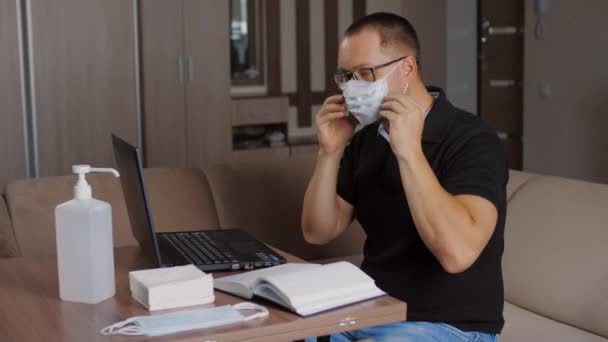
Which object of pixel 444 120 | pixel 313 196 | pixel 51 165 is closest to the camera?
pixel 444 120

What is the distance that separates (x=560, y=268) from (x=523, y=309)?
18 cm

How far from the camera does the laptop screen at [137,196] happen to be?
1.73 meters

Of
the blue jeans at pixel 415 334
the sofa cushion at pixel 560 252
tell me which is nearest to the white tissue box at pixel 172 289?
the blue jeans at pixel 415 334

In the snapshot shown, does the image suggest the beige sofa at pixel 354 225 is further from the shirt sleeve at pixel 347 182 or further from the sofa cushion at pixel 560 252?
the shirt sleeve at pixel 347 182

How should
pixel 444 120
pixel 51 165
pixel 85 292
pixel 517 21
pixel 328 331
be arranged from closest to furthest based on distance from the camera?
pixel 328 331
pixel 85 292
pixel 444 120
pixel 51 165
pixel 517 21

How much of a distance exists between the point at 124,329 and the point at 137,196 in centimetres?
43

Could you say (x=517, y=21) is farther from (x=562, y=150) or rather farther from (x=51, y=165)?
(x=51, y=165)

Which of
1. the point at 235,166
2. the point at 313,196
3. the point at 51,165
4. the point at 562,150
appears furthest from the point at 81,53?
the point at 562,150

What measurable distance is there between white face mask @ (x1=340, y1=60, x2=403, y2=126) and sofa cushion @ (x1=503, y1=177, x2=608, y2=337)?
790 millimetres

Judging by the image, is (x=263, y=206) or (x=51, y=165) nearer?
(x=263, y=206)

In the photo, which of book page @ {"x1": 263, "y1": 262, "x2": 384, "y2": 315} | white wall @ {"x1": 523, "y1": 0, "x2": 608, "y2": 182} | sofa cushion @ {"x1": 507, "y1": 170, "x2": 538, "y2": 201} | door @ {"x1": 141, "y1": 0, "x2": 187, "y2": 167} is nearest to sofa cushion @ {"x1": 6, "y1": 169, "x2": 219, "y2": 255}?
sofa cushion @ {"x1": 507, "y1": 170, "x2": 538, "y2": 201}

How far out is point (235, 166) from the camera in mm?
3006

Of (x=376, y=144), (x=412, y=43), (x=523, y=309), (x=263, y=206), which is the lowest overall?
(x=523, y=309)

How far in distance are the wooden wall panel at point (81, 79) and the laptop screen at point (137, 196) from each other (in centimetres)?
251
